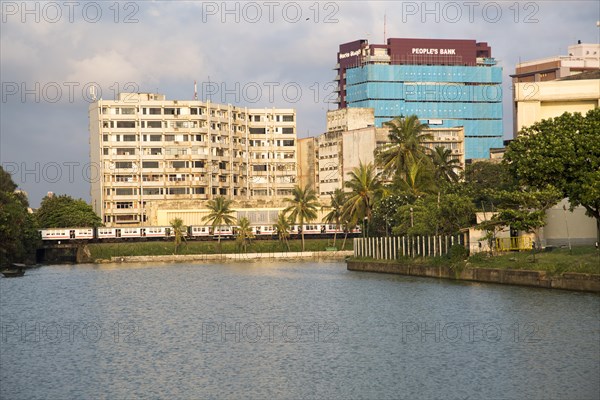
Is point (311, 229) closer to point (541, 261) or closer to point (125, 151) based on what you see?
point (125, 151)

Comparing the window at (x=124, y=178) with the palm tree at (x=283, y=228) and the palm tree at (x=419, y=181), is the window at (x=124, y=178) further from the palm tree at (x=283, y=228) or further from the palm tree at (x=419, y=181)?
the palm tree at (x=419, y=181)

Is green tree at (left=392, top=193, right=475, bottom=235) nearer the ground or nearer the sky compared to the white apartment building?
nearer the ground

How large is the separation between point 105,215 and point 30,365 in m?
154

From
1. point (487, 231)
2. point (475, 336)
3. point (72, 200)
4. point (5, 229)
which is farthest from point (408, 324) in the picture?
point (72, 200)

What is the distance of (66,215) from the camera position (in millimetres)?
168750

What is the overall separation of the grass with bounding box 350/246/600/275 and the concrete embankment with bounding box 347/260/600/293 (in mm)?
541

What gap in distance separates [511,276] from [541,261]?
92.1 inches

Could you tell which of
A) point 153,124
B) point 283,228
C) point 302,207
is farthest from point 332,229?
point 153,124

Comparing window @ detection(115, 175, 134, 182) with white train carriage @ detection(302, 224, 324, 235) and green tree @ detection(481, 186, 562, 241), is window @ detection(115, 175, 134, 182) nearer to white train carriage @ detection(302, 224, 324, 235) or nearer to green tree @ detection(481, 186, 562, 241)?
white train carriage @ detection(302, 224, 324, 235)

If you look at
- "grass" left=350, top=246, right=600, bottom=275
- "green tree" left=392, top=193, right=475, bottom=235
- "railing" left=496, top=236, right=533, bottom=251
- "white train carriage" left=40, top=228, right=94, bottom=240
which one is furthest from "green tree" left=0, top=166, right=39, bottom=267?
"railing" left=496, top=236, right=533, bottom=251

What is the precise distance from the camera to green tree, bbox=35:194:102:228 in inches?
6624

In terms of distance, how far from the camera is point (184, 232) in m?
163

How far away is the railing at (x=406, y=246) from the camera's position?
87.6 m

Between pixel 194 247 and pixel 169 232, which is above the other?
pixel 169 232
